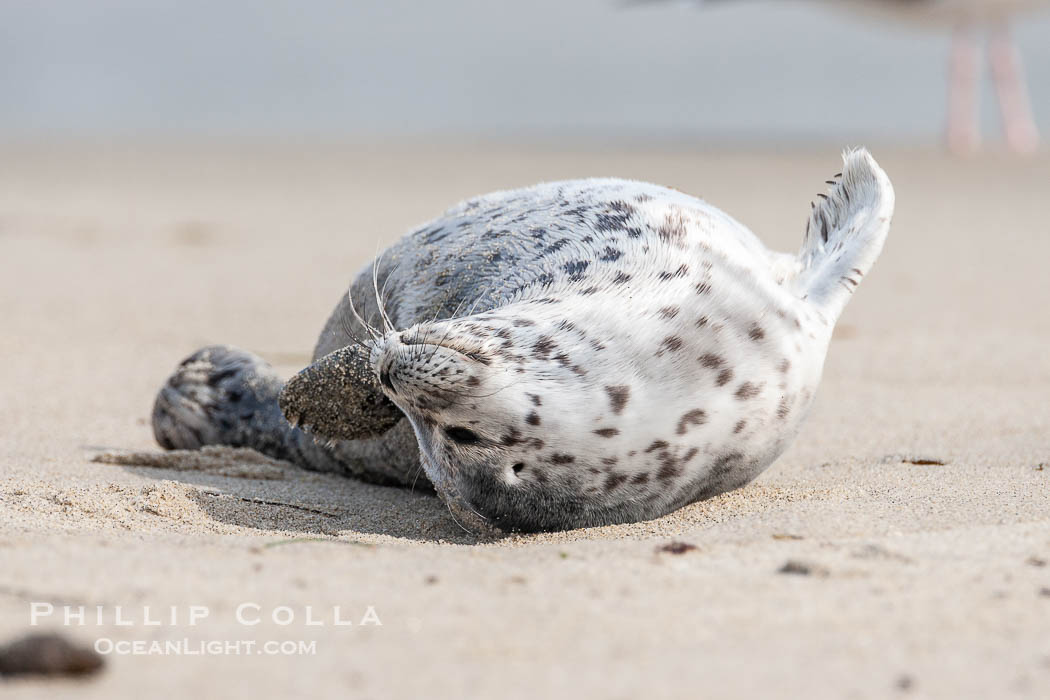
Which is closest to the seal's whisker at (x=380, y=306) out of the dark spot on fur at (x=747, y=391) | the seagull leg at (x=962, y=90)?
the dark spot on fur at (x=747, y=391)

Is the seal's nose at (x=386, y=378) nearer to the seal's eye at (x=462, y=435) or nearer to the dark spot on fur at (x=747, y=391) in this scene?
the seal's eye at (x=462, y=435)

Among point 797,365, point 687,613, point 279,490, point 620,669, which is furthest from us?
point 279,490

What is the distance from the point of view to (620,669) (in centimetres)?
226

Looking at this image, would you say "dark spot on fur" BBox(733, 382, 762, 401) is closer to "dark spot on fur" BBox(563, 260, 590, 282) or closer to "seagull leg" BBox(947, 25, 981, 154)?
"dark spot on fur" BBox(563, 260, 590, 282)

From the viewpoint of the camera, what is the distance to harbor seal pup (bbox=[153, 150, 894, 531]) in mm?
3035

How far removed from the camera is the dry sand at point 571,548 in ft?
7.40

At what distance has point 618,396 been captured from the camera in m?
3.08

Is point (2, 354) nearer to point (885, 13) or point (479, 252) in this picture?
point (479, 252)

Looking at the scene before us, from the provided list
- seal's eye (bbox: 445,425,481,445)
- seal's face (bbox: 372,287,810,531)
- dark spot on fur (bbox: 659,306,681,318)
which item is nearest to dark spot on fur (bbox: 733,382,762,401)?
seal's face (bbox: 372,287,810,531)

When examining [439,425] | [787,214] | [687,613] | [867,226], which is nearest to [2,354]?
[439,425]

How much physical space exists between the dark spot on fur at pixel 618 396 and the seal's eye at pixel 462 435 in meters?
0.32

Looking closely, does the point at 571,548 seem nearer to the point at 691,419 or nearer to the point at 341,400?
the point at 691,419

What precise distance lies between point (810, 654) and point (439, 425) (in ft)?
3.58

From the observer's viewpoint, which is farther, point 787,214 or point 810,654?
point 787,214
